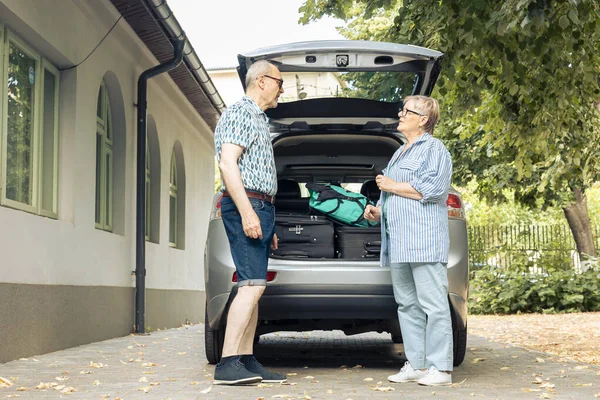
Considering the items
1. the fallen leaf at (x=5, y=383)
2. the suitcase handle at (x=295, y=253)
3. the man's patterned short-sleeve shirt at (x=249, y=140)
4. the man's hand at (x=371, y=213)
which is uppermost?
the man's patterned short-sleeve shirt at (x=249, y=140)

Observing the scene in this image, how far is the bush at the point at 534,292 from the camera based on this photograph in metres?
18.2

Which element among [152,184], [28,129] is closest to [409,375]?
→ [28,129]

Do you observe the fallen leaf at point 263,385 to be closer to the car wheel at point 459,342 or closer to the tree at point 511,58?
the car wheel at point 459,342

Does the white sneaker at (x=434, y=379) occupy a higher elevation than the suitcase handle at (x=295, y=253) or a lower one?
lower

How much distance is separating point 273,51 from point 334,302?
181 centimetres

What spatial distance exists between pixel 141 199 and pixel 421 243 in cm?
694

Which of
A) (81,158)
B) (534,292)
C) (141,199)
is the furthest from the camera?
(534,292)

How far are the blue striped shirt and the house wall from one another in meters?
3.07

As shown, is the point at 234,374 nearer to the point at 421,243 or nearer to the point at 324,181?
the point at 421,243

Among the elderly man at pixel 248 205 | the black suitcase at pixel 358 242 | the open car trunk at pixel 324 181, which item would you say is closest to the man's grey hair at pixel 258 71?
the elderly man at pixel 248 205

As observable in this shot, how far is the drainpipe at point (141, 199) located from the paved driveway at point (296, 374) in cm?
232

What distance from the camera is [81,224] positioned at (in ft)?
32.1

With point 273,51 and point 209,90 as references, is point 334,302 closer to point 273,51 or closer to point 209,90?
point 273,51

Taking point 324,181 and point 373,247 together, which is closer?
point 373,247
